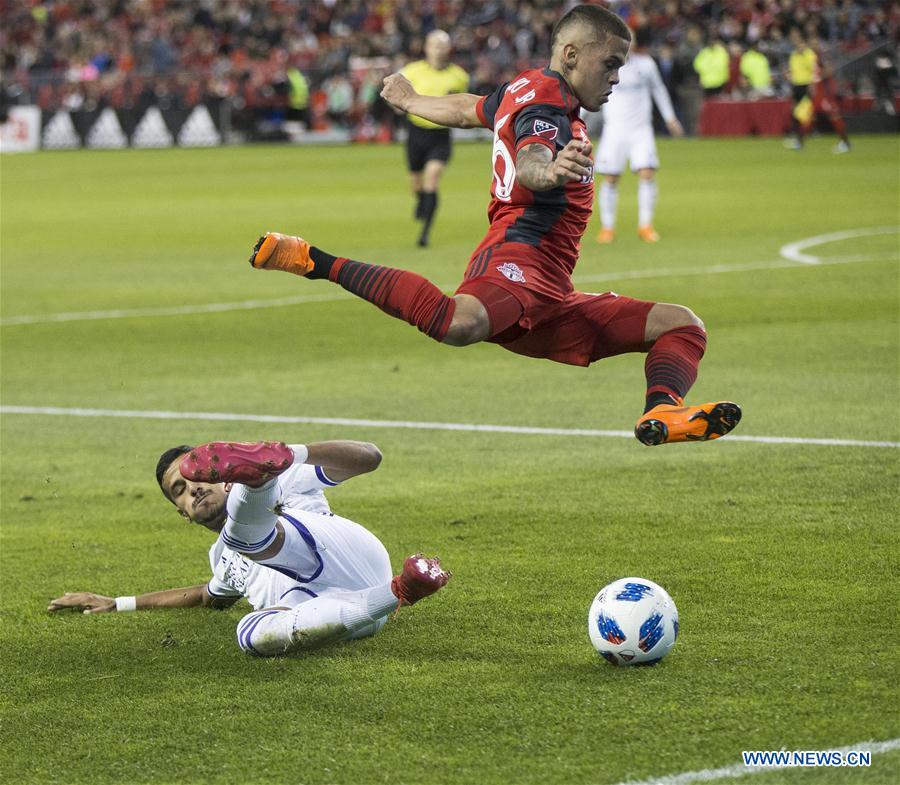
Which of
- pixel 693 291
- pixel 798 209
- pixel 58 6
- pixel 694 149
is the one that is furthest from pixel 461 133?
pixel 693 291

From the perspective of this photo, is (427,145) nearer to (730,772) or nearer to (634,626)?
(634,626)

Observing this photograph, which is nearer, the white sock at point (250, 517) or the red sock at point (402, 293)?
the white sock at point (250, 517)

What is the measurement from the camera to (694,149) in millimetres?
36000

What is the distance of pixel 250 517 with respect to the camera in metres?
5.36

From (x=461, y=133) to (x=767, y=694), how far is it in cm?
4153

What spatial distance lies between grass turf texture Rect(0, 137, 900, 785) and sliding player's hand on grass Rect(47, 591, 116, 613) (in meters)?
0.07

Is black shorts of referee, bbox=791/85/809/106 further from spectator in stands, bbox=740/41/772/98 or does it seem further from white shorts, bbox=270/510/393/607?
white shorts, bbox=270/510/393/607

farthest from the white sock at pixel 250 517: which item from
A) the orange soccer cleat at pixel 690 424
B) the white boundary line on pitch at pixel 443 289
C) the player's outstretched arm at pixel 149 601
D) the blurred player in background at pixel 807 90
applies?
the blurred player in background at pixel 807 90

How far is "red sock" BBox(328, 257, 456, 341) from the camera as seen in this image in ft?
19.5

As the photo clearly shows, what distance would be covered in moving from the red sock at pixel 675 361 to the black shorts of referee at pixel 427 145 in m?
13.0

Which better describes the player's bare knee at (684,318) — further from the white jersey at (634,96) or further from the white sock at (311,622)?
the white jersey at (634,96)

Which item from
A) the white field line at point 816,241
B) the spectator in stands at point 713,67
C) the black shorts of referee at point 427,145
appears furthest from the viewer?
the spectator in stands at point 713,67

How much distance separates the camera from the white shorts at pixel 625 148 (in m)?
19.1

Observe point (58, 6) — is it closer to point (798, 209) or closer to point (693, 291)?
point (798, 209)
